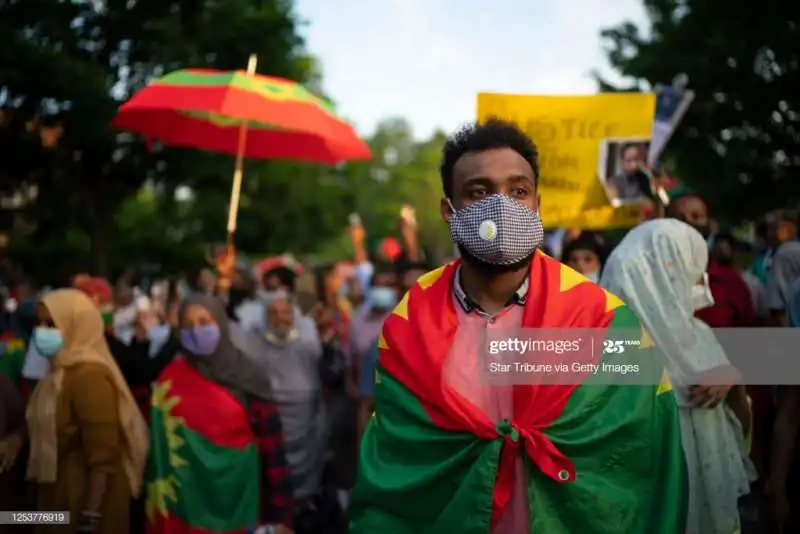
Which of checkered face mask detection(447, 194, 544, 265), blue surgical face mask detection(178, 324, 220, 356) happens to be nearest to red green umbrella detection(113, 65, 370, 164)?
blue surgical face mask detection(178, 324, 220, 356)

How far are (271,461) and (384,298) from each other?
2.99 meters

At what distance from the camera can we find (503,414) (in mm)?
3285

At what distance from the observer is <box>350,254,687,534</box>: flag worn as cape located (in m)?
3.17

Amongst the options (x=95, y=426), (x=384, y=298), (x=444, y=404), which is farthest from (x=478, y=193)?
(x=384, y=298)

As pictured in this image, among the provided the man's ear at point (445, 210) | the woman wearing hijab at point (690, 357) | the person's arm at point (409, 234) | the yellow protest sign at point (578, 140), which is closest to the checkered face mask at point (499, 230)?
the man's ear at point (445, 210)

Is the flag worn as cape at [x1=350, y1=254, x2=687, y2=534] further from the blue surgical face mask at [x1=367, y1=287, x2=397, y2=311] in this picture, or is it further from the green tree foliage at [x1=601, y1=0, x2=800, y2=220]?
the green tree foliage at [x1=601, y1=0, x2=800, y2=220]

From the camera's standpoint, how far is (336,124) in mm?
9086

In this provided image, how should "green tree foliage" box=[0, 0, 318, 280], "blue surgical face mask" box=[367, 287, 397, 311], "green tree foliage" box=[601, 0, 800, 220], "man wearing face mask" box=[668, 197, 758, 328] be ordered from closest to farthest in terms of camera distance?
"man wearing face mask" box=[668, 197, 758, 328], "blue surgical face mask" box=[367, 287, 397, 311], "green tree foliage" box=[601, 0, 800, 220], "green tree foliage" box=[0, 0, 318, 280]

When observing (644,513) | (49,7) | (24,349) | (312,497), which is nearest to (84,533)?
(24,349)

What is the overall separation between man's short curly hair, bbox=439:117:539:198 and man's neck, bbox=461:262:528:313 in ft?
0.95

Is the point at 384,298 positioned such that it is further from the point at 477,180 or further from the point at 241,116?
the point at 477,180

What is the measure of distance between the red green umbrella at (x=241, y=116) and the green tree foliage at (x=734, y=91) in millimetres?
5765

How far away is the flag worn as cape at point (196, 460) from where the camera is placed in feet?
20.5

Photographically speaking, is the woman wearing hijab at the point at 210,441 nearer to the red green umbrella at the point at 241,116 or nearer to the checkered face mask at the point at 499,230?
the red green umbrella at the point at 241,116
